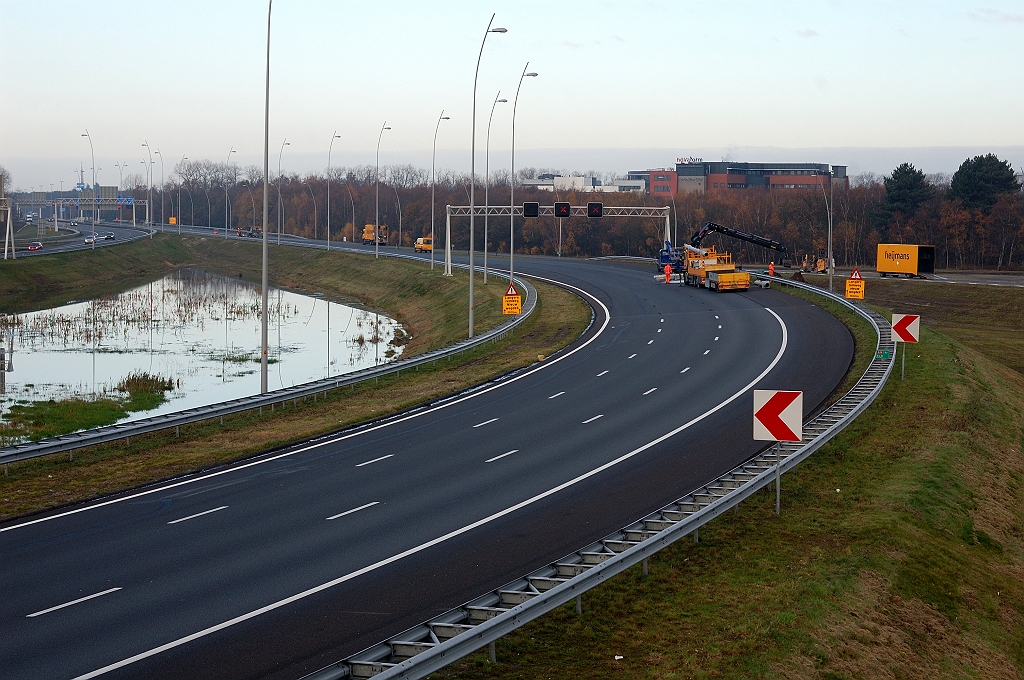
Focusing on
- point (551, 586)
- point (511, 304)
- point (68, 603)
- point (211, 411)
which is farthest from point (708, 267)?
point (68, 603)

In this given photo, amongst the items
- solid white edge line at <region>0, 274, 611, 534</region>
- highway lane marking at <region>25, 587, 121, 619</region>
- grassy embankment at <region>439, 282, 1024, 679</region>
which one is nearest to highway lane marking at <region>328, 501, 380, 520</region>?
solid white edge line at <region>0, 274, 611, 534</region>

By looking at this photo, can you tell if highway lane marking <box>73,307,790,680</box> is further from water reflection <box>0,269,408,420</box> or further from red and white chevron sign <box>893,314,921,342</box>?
water reflection <box>0,269,408,420</box>

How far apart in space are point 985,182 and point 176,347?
83691mm

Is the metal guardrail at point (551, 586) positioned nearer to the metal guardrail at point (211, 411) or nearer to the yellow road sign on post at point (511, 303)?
the metal guardrail at point (211, 411)

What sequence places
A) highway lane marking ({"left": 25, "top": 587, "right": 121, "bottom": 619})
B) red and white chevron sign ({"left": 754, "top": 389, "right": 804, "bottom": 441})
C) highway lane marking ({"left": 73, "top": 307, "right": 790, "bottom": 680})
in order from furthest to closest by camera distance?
red and white chevron sign ({"left": 754, "top": 389, "right": 804, "bottom": 441}) < highway lane marking ({"left": 25, "top": 587, "right": 121, "bottom": 619}) < highway lane marking ({"left": 73, "top": 307, "right": 790, "bottom": 680})

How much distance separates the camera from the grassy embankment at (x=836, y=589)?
1159 cm

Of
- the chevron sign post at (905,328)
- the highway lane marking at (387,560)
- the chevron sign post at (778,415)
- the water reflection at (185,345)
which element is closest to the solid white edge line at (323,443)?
the highway lane marking at (387,560)

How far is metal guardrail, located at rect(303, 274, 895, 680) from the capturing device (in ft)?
33.0

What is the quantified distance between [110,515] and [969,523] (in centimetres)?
1634

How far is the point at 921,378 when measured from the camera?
106 feet

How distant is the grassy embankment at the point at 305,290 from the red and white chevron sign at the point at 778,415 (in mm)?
12163

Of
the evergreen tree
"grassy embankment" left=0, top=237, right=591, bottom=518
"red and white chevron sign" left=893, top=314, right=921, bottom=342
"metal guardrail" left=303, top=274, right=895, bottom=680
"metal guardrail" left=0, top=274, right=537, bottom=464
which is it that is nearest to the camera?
"metal guardrail" left=303, top=274, right=895, bottom=680

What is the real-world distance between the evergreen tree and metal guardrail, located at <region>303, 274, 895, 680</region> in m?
89.4

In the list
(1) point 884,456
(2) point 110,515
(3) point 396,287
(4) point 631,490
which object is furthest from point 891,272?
(2) point 110,515
